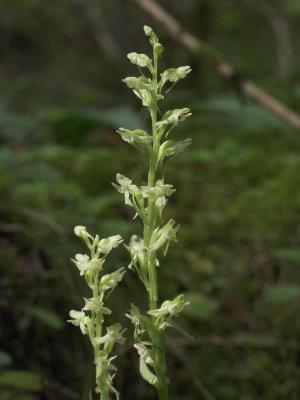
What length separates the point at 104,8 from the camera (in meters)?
10.7

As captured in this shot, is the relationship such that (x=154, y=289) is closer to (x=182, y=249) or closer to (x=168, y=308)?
(x=168, y=308)

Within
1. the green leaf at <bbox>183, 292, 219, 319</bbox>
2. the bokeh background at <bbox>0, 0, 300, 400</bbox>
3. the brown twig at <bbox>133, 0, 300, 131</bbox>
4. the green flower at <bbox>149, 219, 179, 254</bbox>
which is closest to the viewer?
the green flower at <bbox>149, 219, 179, 254</bbox>

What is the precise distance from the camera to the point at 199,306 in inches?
112

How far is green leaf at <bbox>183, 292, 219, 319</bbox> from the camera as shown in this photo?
9.16ft

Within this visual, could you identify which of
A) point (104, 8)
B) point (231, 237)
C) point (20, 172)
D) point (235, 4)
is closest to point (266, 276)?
point (231, 237)

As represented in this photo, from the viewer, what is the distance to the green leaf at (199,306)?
2791mm

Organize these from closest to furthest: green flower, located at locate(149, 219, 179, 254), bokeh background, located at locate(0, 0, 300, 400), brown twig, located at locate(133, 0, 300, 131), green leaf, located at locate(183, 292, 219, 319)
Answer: green flower, located at locate(149, 219, 179, 254) < bokeh background, located at locate(0, 0, 300, 400) < green leaf, located at locate(183, 292, 219, 319) < brown twig, located at locate(133, 0, 300, 131)

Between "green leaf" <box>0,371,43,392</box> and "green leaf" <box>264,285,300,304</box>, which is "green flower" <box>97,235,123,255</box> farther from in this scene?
"green leaf" <box>264,285,300,304</box>

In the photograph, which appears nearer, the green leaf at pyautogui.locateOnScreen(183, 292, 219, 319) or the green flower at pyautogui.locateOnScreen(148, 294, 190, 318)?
the green flower at pyautogui.locateOnScreen(148, 294, 190, 318)

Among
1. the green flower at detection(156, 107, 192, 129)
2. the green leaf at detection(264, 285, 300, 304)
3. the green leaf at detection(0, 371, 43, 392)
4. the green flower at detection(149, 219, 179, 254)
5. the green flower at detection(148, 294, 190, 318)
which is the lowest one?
the green leaf at detection(0, 371, 43, 392)

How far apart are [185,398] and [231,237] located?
118 cm

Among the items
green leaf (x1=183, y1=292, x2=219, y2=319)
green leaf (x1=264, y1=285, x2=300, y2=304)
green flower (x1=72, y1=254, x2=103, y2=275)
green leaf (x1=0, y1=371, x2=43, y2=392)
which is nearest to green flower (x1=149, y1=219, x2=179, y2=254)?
green flower (x1=72, y1=254, x2=103, y2=275)

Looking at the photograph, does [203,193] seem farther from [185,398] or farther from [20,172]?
[185,398]

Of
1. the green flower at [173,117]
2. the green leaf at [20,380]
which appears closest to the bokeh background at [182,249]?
the green leaf at [20,380]
